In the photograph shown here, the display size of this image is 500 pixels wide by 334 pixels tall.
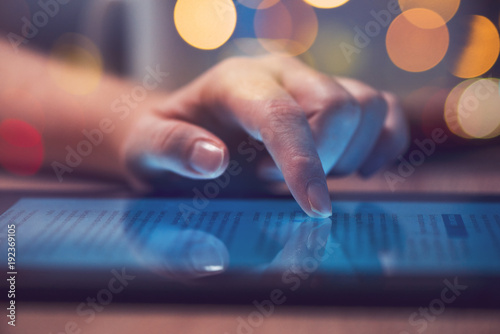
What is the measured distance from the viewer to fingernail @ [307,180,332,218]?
1.94 feet

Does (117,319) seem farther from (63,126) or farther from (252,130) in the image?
(63,126)

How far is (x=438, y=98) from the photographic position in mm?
1062

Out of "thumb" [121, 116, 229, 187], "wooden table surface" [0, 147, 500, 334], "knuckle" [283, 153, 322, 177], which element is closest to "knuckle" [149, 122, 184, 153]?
"thumb" [121, 116, 229, 187]

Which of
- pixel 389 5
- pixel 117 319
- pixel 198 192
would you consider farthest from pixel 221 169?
pixel 389 5

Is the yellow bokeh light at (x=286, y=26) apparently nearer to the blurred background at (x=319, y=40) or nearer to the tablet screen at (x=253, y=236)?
the blurred background at (x=319, y=40)

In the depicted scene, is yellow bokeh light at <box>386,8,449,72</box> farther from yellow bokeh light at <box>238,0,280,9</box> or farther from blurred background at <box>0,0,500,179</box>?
yellow bokeh light at <box>238,0,280,9</box>

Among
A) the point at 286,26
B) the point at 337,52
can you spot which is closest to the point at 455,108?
the point at 337,52

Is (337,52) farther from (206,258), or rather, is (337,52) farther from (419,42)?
(206,258)

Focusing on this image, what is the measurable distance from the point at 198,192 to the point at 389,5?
1.92 feet

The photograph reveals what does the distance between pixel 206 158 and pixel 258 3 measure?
1.57ft

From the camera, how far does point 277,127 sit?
0.68 metres

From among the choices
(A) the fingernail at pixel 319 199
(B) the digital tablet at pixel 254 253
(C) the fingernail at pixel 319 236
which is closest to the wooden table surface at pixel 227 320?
(B) the digital tablet at pixel 254 253

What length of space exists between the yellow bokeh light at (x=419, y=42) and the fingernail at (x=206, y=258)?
810mm

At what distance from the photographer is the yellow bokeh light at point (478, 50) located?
1.02 meters
